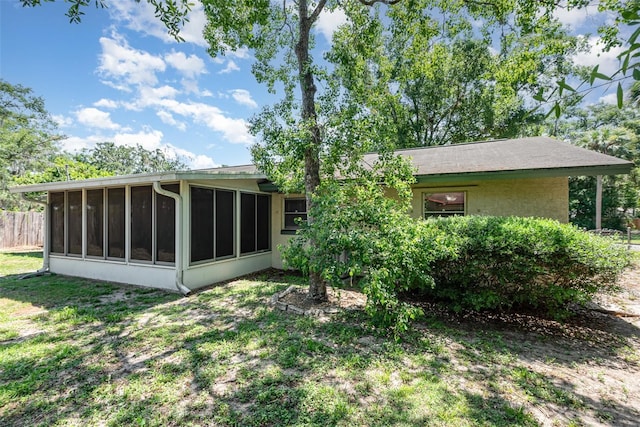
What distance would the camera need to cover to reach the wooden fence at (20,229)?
559 inches

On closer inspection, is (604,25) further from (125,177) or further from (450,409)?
(125,177)

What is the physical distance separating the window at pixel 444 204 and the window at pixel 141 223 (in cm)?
691

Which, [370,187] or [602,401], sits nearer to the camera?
[602,401]

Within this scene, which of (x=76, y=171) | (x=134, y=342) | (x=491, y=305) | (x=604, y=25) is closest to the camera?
(x=134, y=342)

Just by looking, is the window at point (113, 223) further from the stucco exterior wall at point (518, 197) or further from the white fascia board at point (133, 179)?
the stucco exterior wall at point (518, 197)

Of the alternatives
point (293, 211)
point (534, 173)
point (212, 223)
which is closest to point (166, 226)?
point (212, 223)

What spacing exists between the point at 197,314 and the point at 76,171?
16327 mm

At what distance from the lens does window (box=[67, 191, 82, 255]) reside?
8312mm

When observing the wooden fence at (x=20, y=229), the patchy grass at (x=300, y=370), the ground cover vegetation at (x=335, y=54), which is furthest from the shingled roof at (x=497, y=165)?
the wooden fence at (x=20, y=229)

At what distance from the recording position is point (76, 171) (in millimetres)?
16406

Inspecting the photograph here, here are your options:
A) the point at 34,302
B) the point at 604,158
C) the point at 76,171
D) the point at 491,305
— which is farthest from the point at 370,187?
the point at 76,171

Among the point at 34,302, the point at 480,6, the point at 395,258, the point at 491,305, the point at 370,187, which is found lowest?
the point at 34,302

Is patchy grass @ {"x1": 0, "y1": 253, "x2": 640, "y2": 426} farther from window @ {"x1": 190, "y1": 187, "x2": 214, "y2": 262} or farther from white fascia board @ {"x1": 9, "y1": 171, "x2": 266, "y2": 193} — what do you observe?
white fascia board @ {"x1": 9, "y1": 171, "x2": 266, "y2": 193}

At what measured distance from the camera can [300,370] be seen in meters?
3.44
